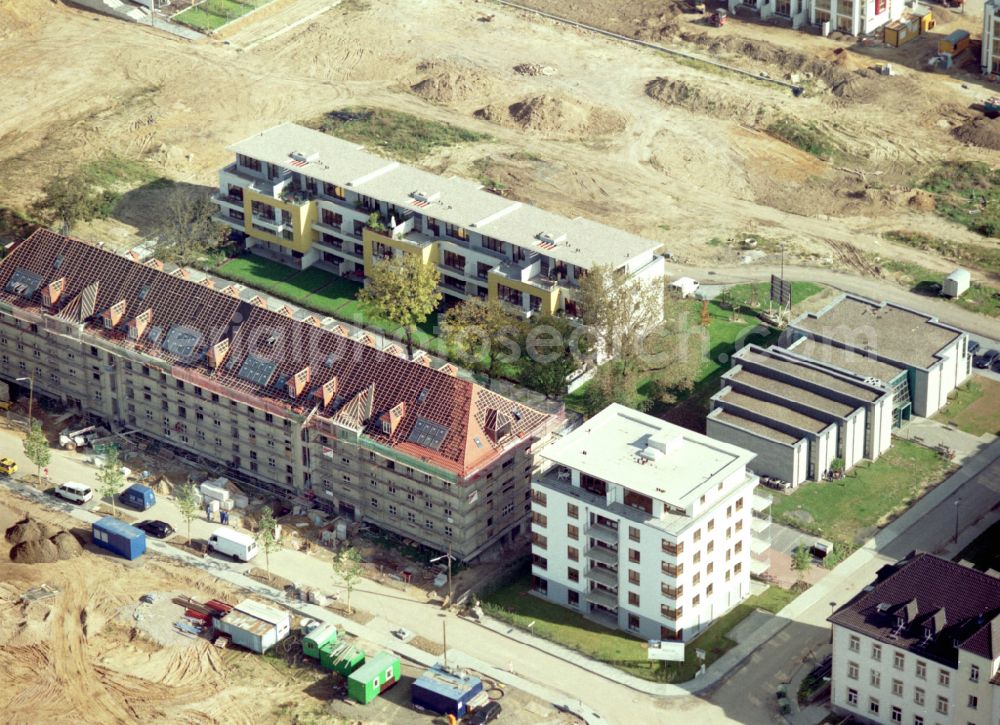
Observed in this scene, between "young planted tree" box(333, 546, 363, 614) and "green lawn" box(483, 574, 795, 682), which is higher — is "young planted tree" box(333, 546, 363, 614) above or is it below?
above

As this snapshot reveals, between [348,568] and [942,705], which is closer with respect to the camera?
[942,705]

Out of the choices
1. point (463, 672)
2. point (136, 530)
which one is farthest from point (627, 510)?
point (136, 530)

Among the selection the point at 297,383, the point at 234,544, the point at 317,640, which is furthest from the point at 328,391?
the point at 317,640

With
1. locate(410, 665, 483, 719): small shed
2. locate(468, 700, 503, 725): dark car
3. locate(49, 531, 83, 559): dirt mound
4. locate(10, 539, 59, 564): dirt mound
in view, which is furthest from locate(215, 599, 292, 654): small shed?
locate(10, 539, 59, 564): dirt mound

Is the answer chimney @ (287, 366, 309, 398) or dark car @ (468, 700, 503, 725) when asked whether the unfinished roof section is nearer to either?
dark car @ (468, 700, 503, 725)

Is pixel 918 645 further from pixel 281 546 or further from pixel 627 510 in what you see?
pixel 281 546

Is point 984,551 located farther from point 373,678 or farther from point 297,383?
point 297,383

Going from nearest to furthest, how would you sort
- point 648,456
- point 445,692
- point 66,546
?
1. point 445,692
2. point 648,456
3. point 66,546
